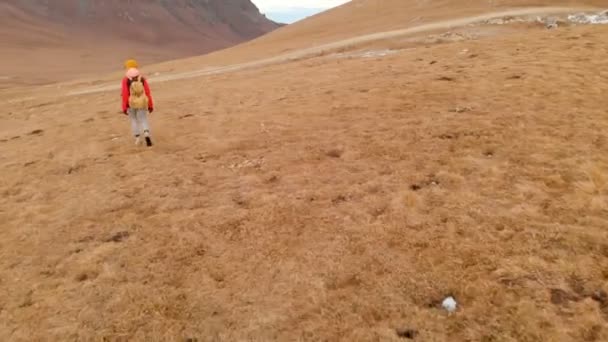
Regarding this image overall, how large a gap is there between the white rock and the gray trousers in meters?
7.94

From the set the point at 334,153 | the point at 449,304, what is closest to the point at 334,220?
the point at 449,304

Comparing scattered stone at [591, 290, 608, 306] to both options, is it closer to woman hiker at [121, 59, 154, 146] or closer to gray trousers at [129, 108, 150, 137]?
woman hiker at [121, 59, 154, 146]

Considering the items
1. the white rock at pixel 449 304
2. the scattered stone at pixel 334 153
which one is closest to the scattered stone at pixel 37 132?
the scattered stone at pixel 334 153

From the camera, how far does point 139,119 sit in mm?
10938

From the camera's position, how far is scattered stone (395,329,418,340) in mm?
4753

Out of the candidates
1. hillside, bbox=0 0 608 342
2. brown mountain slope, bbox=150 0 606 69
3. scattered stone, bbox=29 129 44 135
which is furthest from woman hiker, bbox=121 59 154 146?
brown mountain slope, bbox=150 0 606 69

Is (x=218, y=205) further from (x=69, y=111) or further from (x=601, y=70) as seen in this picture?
(x=69, y=111)

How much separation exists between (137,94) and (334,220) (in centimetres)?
587

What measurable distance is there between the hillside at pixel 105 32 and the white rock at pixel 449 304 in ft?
207

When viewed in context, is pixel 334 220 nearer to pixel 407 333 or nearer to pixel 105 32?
pixel 407 333

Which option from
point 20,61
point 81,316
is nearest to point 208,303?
point 81,316

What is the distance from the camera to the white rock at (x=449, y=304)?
501cm

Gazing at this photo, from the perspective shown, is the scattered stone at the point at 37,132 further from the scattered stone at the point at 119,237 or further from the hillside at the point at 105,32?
the hillside at the point at 105,32

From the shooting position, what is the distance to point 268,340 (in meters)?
4.88
